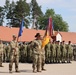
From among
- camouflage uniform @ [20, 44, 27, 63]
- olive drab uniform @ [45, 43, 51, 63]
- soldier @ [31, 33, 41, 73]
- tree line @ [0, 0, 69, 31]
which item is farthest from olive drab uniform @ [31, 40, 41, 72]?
tree line @ [0, 0, 69, 31]

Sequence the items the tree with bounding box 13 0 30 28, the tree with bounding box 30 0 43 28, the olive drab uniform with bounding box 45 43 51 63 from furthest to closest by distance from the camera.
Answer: the tree with bounding box 30 0 43 28
the tree with bounding box 13 0 30 28
the olive drab uniform with bounding box 45 43 51 63

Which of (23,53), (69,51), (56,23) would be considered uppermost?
(56,23)

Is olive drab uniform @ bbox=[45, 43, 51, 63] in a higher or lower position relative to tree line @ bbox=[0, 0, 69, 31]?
lower

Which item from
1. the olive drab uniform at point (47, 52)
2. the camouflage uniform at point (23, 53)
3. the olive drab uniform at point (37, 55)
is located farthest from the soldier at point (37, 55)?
the camouflage uniform at point (23, 53)

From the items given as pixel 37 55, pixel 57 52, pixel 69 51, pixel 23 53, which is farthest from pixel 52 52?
pixel 37 55

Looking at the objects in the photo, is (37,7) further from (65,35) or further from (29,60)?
(29,60)

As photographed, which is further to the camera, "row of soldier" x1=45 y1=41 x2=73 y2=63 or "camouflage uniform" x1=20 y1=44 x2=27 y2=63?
"camouflage uniform" x1=20 y1=44 x2=27 y2=63

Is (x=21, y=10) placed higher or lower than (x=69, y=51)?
higher

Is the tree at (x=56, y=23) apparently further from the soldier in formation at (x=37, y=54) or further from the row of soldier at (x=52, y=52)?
the soldier in formation at (x=37, y=54)

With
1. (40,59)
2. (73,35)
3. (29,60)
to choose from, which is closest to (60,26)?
(73,35)

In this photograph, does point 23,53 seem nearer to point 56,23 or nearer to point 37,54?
point 37,54

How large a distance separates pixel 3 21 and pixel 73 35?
111 ft

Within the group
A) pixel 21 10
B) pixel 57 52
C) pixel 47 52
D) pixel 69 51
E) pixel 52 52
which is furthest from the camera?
pixel 21 10

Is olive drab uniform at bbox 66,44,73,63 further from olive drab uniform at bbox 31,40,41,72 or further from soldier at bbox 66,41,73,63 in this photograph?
olive drab uniform at bbox 31,40,41,72
